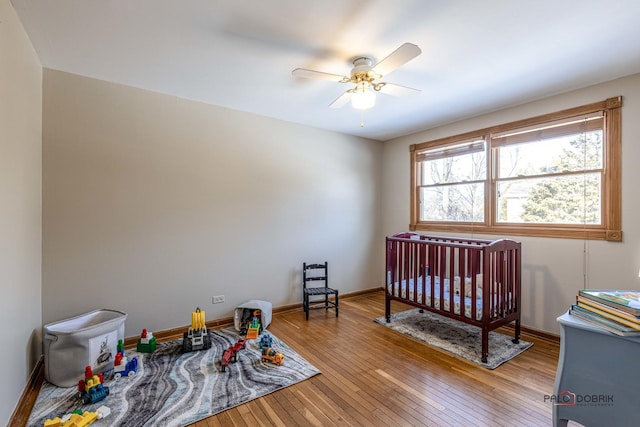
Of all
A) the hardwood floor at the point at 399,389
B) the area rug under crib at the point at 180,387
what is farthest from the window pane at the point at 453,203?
the area rug under crib at the point at 180,387

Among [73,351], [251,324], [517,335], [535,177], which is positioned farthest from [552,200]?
[73,351]

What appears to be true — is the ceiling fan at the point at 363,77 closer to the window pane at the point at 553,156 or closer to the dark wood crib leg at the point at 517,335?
the window pane at the point at 553,156

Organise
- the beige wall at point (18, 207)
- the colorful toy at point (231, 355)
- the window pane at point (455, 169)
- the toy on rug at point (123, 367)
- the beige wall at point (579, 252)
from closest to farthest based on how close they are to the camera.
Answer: the beige wall at point (18, 207), the toy on rug at point (123, 367), the colorful toy at point (231, 355), the beige wall at point (579, 252), the window pane at point (455, 169)

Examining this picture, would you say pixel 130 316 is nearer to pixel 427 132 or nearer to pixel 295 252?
pixel 295 252

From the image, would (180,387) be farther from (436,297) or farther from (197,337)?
(436,297)

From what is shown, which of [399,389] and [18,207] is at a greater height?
[18,207]

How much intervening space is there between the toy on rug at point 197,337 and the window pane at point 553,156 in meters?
3.59

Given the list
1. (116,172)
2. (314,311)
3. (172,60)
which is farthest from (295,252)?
(172,60)

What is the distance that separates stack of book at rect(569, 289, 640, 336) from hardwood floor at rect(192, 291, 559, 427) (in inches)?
31.3

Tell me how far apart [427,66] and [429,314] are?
9.14 feet

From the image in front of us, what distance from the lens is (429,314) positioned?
354 cm

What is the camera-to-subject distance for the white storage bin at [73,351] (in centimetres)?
206

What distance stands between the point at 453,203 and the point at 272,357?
9.65ft

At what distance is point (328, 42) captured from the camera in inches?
78.3
